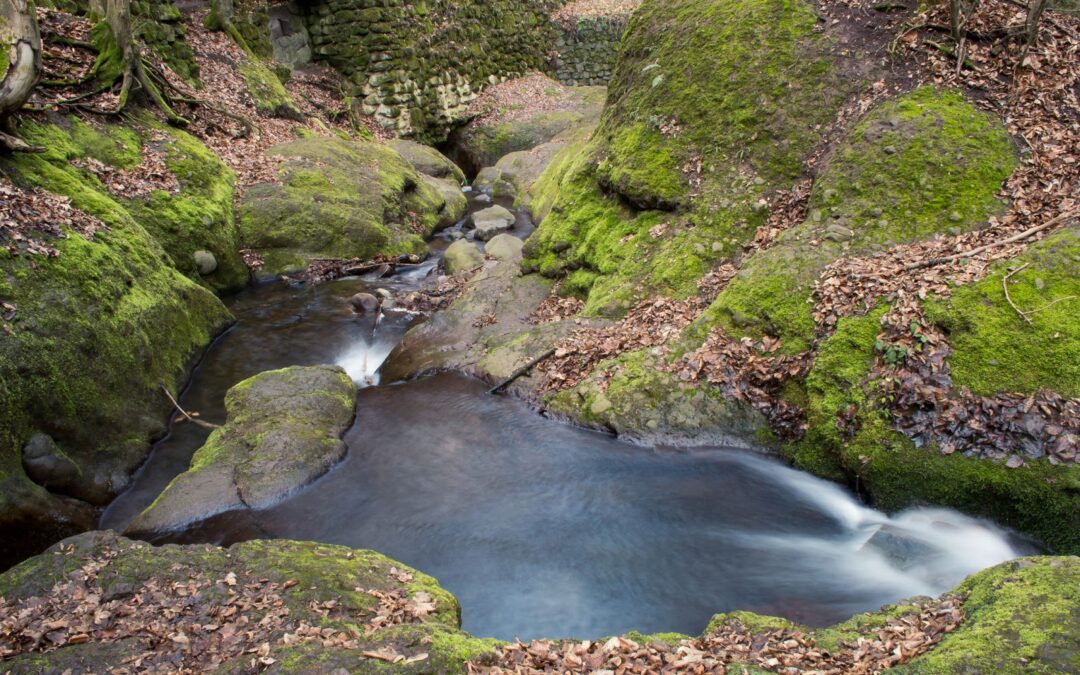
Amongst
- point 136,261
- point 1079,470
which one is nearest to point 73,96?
point 136,261

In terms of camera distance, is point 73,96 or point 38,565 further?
point 73,96

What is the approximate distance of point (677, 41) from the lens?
408 inches

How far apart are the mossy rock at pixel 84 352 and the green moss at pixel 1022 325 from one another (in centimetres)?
804

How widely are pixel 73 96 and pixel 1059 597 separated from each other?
14.0 metres

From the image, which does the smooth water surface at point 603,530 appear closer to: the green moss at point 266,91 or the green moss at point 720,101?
the green moss at point 720,101

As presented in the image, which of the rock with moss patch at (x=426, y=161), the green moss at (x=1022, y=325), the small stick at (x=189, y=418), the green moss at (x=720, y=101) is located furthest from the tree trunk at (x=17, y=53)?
the rock with moss patch at (x=426, y=161)

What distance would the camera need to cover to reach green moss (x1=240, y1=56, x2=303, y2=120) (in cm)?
1609

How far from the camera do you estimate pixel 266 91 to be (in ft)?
53.9

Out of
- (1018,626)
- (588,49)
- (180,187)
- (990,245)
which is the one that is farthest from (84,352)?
(588,49)

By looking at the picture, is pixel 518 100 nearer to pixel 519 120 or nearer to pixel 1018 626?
pixel 519 120

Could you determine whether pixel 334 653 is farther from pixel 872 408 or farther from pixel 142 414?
pixel 142 414

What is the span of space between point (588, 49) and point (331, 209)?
19.8 metres

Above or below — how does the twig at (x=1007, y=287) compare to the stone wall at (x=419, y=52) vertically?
below

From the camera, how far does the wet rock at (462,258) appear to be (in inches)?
511
